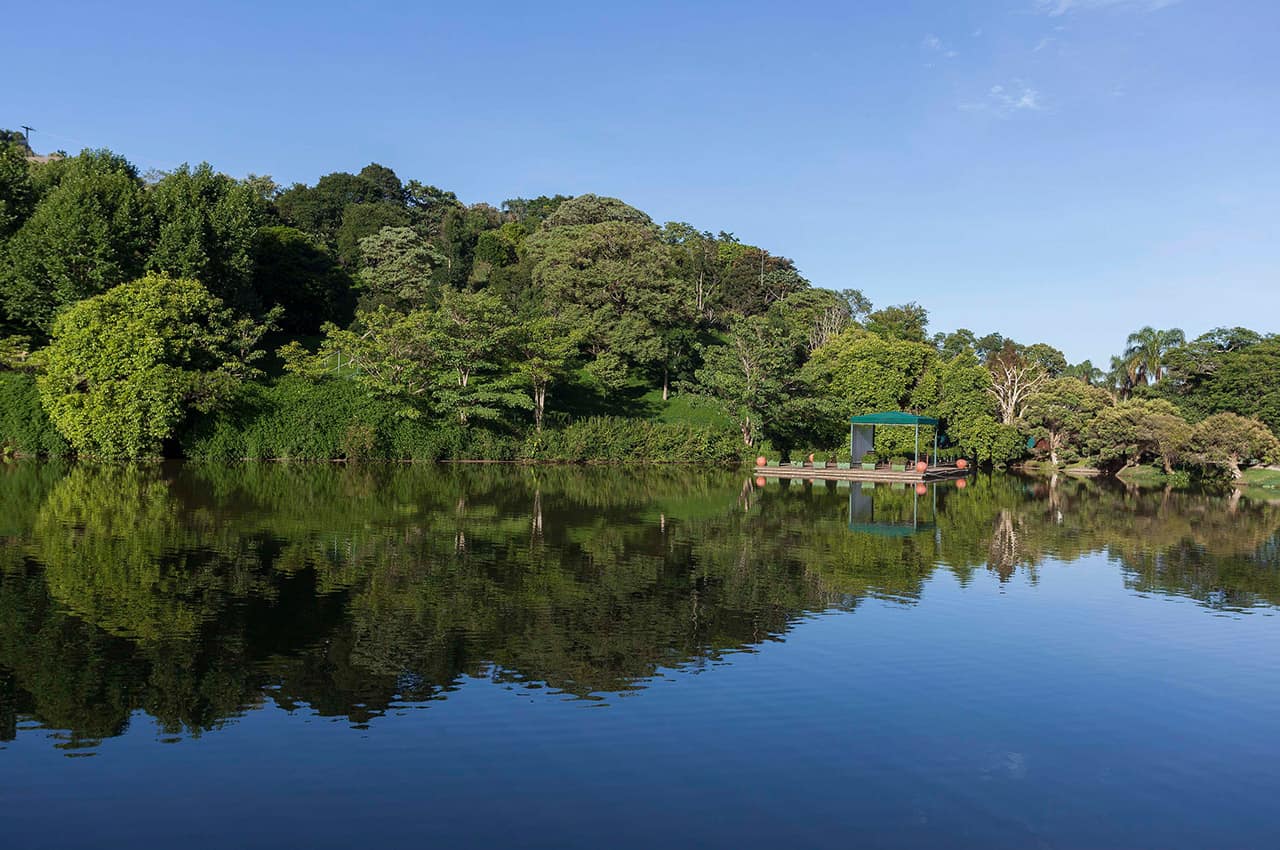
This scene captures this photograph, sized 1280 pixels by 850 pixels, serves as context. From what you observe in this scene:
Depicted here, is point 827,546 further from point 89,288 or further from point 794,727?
point 89,288

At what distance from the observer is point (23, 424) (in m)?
32.3

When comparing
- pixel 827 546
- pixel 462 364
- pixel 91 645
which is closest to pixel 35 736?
pixel 91 645

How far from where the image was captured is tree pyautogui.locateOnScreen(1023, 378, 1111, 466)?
45250 millimetres

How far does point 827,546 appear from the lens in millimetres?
17359

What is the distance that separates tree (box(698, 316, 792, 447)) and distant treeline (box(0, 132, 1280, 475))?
0.12 meters

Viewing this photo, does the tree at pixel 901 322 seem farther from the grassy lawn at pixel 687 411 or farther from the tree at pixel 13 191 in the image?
the tree at pixel 13 191

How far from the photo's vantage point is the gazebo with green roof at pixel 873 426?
126ft

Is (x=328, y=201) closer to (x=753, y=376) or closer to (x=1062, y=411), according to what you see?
(x=753, y=376)

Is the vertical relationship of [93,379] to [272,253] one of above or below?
below

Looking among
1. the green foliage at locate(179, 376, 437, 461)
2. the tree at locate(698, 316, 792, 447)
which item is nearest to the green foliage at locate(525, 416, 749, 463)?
the tree at locate(698, 316, 792, 447)

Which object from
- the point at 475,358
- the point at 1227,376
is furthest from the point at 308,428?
the point at 1227,376

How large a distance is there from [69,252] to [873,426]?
117ft

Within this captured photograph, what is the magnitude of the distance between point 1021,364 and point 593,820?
174ft

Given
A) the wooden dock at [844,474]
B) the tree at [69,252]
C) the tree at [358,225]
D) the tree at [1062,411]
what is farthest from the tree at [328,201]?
the tree at [1062,411]
